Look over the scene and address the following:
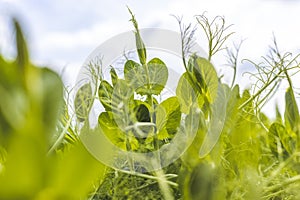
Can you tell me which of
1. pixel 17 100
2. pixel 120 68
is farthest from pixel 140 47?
pixel 17 100

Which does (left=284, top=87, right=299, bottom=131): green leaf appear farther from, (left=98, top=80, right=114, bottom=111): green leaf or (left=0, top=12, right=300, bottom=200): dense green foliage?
(left=98, top=80, right=114, bottom=111): green leaf

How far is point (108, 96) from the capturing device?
0.97ft

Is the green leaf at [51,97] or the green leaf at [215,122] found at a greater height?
the green leaf at [51,97]

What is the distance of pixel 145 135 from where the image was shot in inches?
10.0

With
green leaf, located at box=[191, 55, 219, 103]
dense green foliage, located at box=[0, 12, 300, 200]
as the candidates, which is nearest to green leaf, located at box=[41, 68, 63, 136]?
dense green foliage, located at box=[0, 12, 300, 200]

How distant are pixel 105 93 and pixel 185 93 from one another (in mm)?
60

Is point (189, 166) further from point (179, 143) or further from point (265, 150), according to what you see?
point (265, 150)

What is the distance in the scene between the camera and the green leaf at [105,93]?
28cm

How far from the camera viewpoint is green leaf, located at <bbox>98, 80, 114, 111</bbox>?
0.93ft

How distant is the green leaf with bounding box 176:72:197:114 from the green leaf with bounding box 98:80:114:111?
0.05m

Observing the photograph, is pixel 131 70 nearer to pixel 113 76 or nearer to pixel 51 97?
pixel 113 76

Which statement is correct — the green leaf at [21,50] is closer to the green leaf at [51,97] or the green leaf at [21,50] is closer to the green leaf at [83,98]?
the green leaf at [51,97]

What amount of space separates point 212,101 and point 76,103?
9 cm

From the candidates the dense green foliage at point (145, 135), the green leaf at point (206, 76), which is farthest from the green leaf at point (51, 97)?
the green leaf at point (206, 76)
